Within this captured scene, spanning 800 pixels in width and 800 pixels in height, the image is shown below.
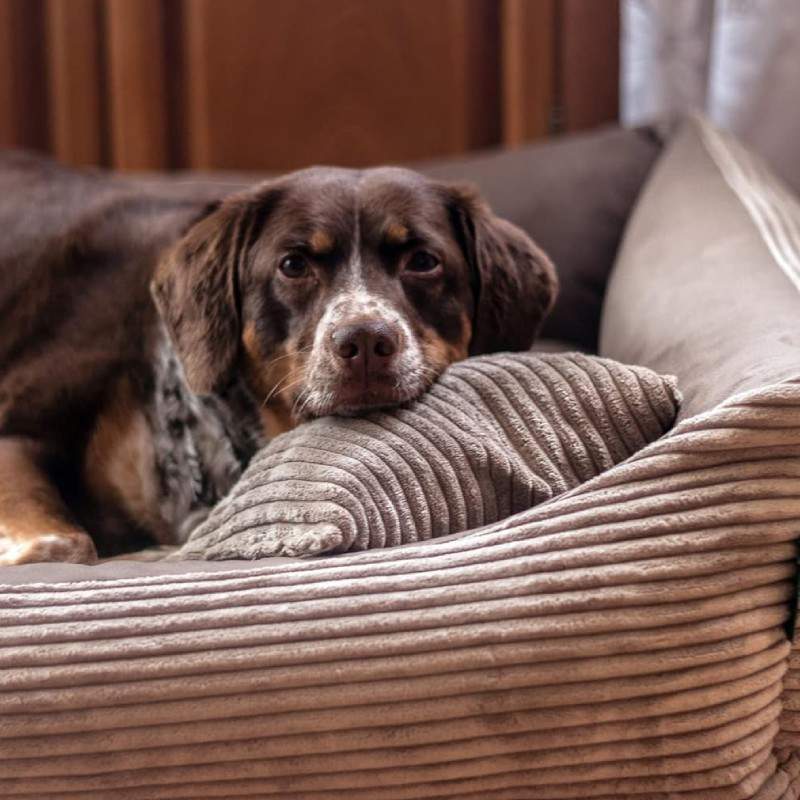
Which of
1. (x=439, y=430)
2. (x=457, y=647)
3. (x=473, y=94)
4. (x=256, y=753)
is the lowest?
(x=256, y=753)

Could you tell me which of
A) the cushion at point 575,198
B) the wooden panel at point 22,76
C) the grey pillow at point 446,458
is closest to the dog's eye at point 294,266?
the grey pillow at point 446,458

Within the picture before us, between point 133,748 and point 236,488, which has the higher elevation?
point 236,488

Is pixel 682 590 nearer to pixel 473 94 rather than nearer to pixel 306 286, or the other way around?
pixel 306 286

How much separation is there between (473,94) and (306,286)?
1738 millimetres

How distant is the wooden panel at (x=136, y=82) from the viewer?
3.40 metres

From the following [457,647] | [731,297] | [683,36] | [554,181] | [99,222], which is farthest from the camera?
[683,36]

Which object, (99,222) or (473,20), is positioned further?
(473,20)

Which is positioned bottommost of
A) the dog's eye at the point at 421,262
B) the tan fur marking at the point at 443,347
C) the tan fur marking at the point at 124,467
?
the tan fur marking at the point at 124,467

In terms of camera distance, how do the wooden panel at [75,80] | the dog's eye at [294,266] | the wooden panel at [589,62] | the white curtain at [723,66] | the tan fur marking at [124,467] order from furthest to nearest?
the wooden panel at [75,80]
the wooden panel at [589,62]
the white curtain at [723,66]
the tan fur marking at [124,467]
the dog's eye at [294,266]

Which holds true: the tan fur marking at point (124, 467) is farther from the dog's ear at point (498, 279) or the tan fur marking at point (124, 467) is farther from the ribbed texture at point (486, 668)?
the ribbed texture at point (486, 668)

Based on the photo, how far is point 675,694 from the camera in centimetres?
125

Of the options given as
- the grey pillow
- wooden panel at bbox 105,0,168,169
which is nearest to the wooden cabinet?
wooden panel at bbox 105,0,168,169

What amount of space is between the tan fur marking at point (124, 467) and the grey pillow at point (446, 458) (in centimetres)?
50

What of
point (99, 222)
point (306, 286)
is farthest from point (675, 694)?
point (99, 222)
